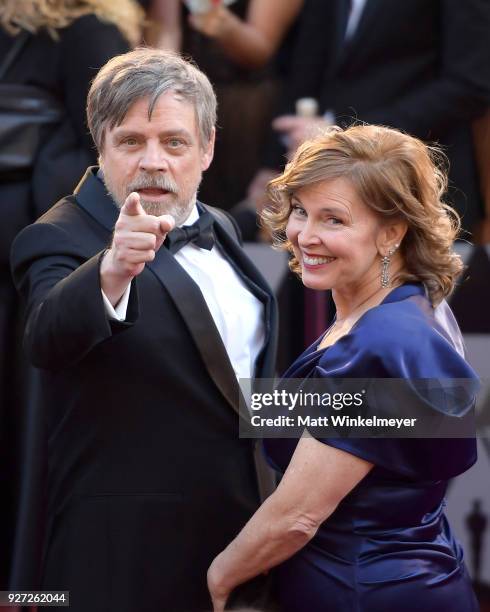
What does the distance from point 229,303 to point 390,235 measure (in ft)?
1.65

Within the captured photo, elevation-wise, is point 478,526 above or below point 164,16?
below

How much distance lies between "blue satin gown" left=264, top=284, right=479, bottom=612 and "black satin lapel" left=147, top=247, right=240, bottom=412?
263 millimetres

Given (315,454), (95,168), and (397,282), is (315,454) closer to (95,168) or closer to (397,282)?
(397,282)

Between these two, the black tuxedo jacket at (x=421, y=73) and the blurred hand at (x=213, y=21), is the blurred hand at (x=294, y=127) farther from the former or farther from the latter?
the blurred hand at (x=213, y=21)

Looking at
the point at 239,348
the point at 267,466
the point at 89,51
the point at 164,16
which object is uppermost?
the point at 164,16

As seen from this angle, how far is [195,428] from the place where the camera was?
8.50 ft

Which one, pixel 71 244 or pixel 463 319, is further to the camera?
pixel 463 319

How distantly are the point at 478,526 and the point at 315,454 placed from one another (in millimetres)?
1649

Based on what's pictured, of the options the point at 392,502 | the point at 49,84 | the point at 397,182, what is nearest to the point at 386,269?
the point at 397,182

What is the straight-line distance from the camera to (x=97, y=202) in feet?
8.69

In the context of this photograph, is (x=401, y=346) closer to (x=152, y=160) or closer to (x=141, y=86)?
(x=152, y=160)

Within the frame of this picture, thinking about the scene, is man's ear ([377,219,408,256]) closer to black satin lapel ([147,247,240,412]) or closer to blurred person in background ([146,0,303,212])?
black satin lapel ([147,247,240,412])

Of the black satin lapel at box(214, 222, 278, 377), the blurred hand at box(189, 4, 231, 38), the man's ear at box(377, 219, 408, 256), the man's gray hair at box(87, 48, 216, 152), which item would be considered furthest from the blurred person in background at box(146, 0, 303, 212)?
the man's ear at box(377, 219, 408, 256)

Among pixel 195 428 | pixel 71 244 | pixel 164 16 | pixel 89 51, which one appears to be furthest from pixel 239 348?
pixel 164 16
